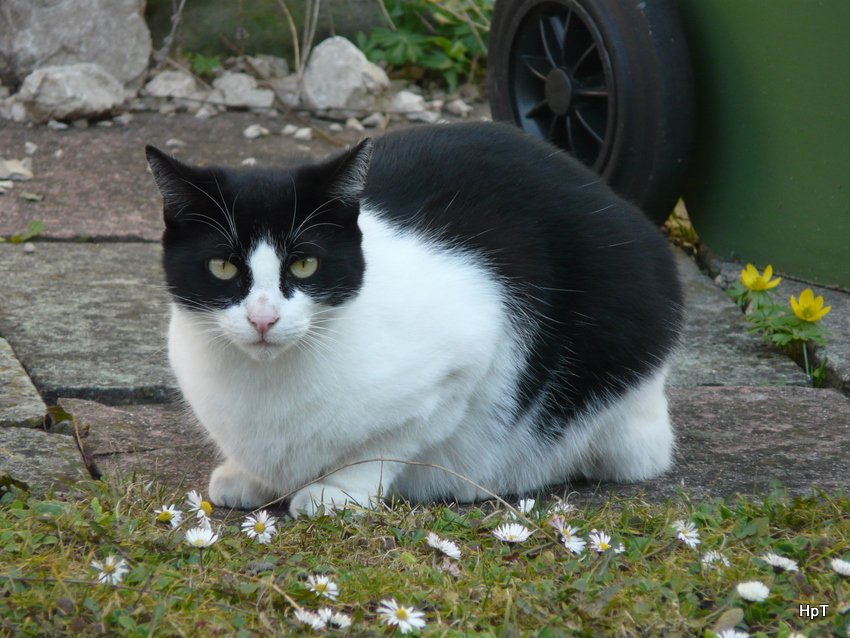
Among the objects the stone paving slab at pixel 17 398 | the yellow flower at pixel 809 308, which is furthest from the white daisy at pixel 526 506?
the yellow flower at pixel 809 308

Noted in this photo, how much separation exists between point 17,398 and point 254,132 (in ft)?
9.03

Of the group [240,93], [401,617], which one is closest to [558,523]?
[401,617]

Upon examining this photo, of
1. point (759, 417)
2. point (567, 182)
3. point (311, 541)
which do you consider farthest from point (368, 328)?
point (759, 417)

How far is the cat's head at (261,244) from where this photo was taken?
81.4 inches

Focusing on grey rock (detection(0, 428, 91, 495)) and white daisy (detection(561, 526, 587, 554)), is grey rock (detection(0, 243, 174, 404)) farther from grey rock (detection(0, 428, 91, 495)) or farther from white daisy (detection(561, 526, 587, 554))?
white daisy (detection(561, 526, 587, 554))

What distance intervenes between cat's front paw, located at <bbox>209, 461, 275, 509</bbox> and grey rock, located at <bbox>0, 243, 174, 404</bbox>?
1.97 ft

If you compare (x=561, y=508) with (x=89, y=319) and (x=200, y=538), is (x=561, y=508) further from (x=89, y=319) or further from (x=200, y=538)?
(x=89, y=319)

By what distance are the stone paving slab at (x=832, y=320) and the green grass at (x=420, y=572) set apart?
0.89m

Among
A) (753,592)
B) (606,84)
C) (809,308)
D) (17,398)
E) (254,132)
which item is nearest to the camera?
(753,592)

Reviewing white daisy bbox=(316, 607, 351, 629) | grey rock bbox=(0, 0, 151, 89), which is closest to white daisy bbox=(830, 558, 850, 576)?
white daisy bbox=(316, 607, 351, 629)

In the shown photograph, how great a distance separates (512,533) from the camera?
209 cm

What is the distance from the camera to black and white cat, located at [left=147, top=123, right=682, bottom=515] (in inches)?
83.1

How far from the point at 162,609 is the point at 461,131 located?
54.1 inches

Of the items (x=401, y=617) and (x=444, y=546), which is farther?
(x=444, y=546)
